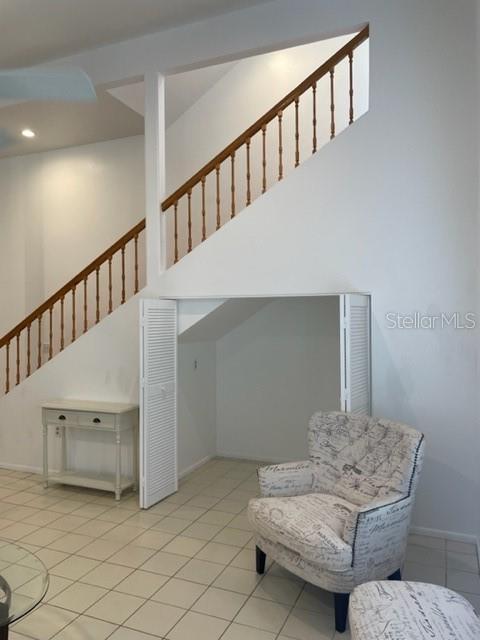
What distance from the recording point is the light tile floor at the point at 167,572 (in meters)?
2.57

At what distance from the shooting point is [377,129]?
3783 mm

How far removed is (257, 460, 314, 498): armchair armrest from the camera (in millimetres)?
3145

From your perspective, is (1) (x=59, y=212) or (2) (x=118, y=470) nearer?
(2) (x=118, y=470)

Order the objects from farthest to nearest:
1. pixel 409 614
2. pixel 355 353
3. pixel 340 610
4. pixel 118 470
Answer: pixel 118 470, pixel 355 353, pixel 340 610, pixel 409 614

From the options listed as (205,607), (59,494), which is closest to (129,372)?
(59,494)

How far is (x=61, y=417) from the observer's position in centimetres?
459

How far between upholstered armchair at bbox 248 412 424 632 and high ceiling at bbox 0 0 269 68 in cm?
356

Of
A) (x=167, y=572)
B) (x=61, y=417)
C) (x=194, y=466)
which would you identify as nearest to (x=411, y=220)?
(x=167, y=572)

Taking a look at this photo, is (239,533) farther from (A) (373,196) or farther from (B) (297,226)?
(A) (373,196)

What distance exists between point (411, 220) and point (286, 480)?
7.02 ft

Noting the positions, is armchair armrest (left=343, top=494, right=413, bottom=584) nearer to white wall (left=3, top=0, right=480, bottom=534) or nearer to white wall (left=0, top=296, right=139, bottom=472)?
white wall (left=3, top=0, right=480, bottom=534)

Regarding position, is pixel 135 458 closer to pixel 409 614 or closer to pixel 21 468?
pixel 21 468

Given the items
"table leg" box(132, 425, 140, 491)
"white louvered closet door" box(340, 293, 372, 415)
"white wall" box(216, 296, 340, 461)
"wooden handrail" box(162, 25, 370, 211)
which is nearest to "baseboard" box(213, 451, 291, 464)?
"white wall" box(216, 296, 340, 461)

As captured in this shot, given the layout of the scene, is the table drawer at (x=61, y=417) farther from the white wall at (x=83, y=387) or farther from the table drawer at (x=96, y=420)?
the white wall at (x=83, y=387)
